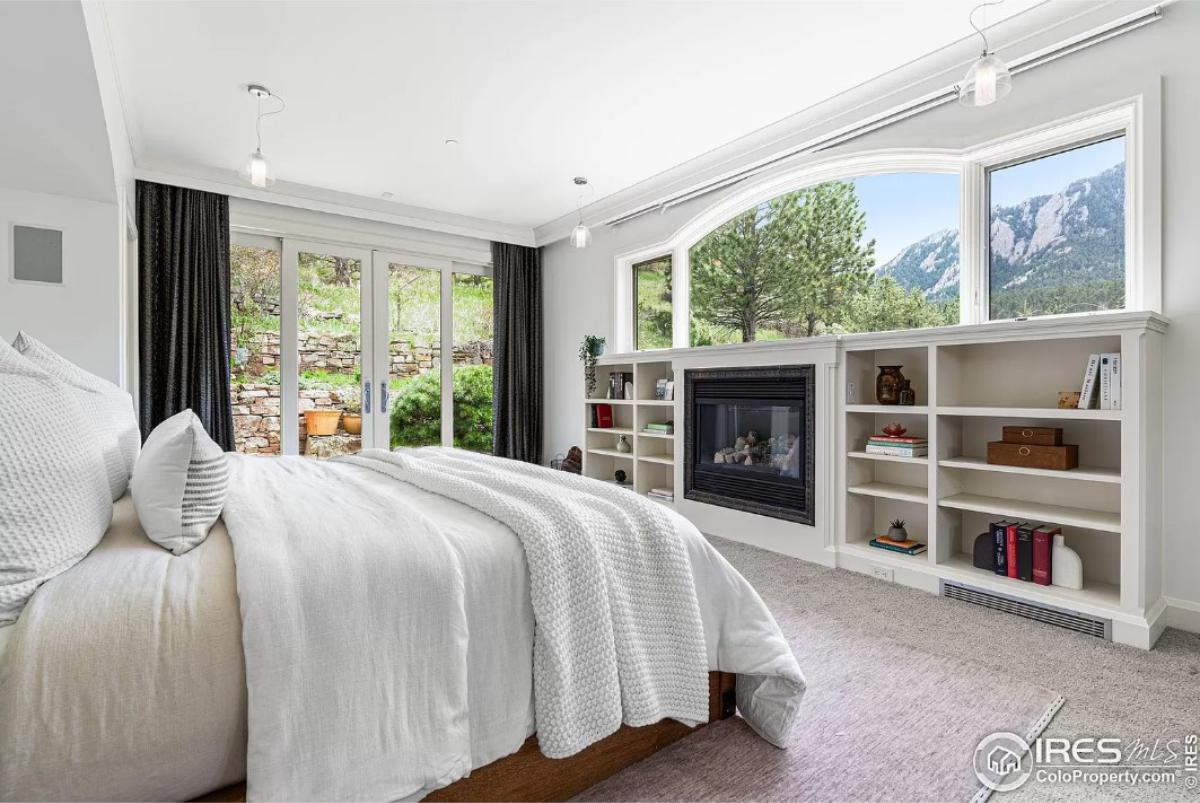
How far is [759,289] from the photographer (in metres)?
4.24

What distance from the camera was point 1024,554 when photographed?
261 cm

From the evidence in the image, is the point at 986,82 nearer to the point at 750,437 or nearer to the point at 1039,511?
the point at 1039,511

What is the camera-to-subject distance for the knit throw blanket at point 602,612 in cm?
130

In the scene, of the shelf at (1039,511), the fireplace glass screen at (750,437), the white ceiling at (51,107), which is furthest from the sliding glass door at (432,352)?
the shelf at (1039,511)

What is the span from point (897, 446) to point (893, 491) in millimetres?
239

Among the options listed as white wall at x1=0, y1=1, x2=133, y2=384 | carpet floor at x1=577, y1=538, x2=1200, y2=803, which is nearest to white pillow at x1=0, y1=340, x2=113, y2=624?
carpet floor at x1=577, y1=538, x2=1200, y2=803

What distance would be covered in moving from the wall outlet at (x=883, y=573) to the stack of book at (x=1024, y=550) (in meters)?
0.46

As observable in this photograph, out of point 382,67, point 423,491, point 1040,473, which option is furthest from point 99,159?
point 1040,473

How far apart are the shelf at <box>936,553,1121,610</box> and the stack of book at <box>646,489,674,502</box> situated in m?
1.95

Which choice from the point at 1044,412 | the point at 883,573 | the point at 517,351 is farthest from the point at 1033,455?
the point at 517,351

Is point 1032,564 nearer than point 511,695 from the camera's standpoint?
No

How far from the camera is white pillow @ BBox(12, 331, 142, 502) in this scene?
5.48 ft

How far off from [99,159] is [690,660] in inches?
135

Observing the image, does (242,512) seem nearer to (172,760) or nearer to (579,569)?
(172,760)
